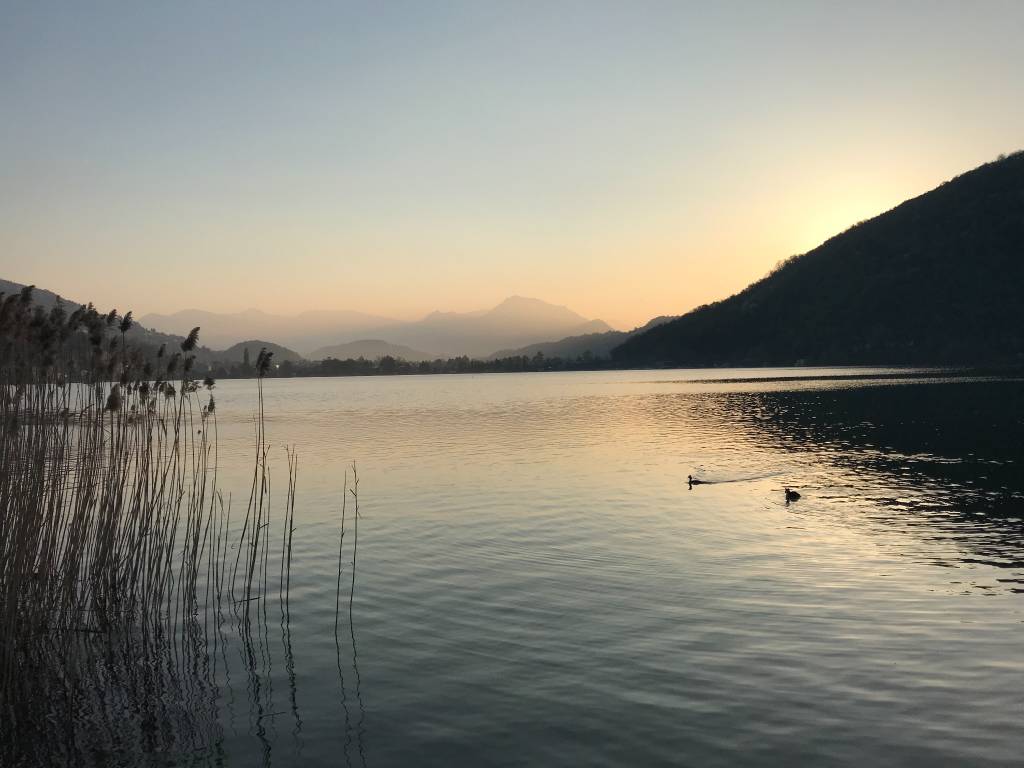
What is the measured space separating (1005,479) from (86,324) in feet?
120

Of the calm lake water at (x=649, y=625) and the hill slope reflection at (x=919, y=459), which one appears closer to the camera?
the calm lake water at (x=649, y=625)

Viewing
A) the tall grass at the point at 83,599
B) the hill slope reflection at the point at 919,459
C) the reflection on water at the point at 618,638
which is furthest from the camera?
the hill slope reflection at the point at 919,459

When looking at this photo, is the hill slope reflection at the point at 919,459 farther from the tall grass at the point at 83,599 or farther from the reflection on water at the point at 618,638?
the tall grass at the point at 83,599

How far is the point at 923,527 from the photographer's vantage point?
25.0m

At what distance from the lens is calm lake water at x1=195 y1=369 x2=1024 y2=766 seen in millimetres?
10250

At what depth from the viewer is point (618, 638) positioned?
14.2 meters

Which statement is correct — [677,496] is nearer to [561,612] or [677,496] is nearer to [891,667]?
[561,612]

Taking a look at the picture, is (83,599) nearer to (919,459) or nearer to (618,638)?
(618,638)

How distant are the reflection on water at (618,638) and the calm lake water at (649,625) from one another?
0.06 metres

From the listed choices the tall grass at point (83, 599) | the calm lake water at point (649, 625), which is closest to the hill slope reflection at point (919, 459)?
the calm lake water at point (649, 625)

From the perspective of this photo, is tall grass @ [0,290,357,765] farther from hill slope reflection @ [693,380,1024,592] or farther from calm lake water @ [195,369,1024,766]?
hill slope reflection @ [693,380,1024,592]

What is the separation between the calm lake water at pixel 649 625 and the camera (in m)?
10.2

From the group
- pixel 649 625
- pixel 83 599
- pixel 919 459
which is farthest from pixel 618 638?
pixel 919 459

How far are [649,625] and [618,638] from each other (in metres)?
1.06
